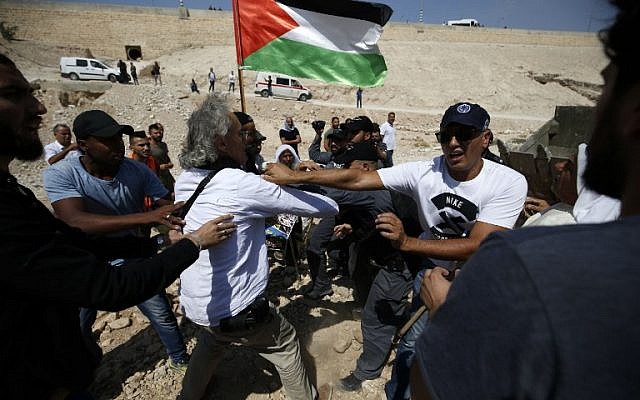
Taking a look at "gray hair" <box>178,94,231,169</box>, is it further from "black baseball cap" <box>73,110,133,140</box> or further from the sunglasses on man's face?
the sunglasses on man's face

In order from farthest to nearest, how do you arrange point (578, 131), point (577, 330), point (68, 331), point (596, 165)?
point (578, 131), point (68, 331), point (596, 165), point (577, 330)

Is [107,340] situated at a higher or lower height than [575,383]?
lower

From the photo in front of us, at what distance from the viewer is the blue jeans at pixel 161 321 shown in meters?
2.77

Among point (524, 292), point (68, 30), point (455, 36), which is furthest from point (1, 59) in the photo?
point (455, 36)

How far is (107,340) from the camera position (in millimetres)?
3385

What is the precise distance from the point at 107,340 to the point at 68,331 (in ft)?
7.75

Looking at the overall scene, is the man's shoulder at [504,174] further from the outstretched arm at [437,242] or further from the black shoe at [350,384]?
the black shoe at [350,384]

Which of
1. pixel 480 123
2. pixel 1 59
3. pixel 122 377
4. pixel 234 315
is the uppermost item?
pixel 1 59

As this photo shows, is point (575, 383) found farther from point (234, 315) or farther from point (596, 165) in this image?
point (234, 315)

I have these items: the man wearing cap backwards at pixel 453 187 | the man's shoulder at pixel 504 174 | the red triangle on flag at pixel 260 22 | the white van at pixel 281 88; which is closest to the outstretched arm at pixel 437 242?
the man wearing cap backwards at pixel 453 187

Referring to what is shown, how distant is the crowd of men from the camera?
55 cm

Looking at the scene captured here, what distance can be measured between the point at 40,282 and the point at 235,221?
38.6 inches

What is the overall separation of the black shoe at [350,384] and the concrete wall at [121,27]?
39787mm

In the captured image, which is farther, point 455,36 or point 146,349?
point 455,36
